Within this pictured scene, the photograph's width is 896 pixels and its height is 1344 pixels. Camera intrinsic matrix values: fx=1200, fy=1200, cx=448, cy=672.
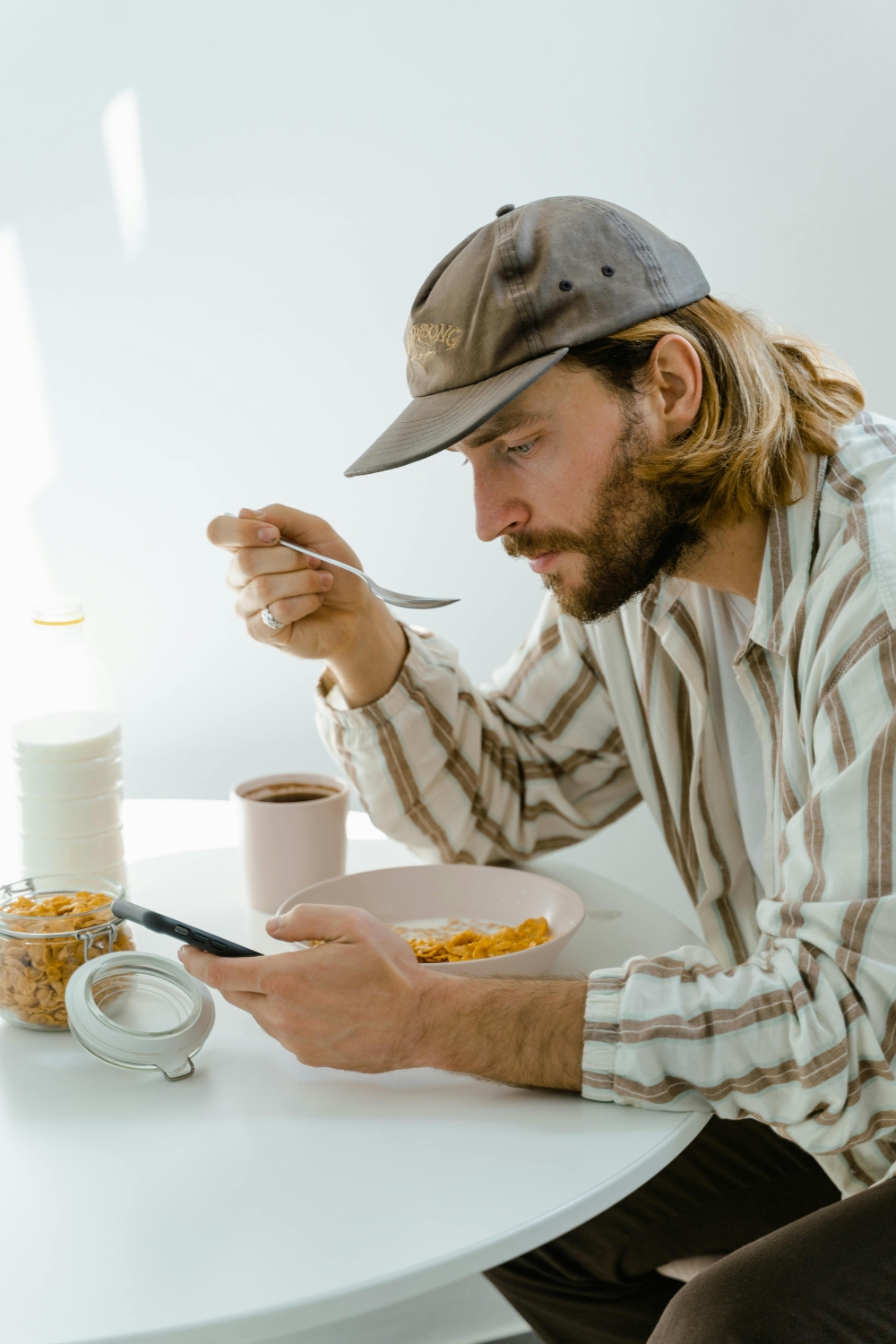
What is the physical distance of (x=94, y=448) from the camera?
6.15 ft

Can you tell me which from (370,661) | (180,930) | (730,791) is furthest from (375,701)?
(180,930)

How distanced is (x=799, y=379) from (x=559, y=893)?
0.54m

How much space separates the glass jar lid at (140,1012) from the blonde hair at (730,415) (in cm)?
58

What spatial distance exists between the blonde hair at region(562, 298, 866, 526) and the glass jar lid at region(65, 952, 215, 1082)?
582mm

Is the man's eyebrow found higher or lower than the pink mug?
higher

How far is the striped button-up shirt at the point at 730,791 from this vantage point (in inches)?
29.9

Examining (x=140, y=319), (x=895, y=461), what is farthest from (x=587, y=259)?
(x=140, y=319)

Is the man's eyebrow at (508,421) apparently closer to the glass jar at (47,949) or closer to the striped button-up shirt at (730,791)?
the striped button-up shirt at (730,791)

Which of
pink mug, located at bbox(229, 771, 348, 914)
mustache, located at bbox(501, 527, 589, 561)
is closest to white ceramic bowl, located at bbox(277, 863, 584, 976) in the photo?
pink mug, located at bbox(229, 771, 348, 914)

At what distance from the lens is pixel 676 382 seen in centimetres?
107

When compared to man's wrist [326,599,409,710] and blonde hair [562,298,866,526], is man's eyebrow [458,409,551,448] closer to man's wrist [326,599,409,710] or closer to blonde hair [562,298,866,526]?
blonde hair [562,298,866,526]

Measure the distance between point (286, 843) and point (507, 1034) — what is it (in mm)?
360

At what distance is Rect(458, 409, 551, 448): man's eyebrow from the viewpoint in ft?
3.30

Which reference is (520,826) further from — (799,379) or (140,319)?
(140,319)
